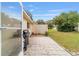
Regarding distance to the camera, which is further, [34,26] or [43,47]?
[43,47]

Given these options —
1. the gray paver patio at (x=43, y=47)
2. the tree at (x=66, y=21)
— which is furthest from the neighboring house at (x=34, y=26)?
the tree at (x=66, y=21)

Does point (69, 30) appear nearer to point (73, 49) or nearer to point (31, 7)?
point (73, 49)

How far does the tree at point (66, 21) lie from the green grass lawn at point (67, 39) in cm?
15

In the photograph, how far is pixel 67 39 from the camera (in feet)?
15.5

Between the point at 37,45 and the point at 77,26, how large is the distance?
1045 millimetres

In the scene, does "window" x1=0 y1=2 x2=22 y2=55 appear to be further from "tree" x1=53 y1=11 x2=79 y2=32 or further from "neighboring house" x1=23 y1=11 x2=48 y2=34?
"tree" x1=53 y1=11 x2=79 y2=32

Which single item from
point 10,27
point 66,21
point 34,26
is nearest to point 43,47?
point 34,26

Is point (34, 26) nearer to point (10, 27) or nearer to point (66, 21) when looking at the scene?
point (66, 21)

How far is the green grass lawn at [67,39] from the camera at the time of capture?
176 inches

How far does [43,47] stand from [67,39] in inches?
24.3

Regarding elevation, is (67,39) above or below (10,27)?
below

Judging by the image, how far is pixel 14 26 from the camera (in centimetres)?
386

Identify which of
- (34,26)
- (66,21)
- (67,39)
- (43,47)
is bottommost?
(43,47)

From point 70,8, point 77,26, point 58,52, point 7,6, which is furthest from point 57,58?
point 7,6
